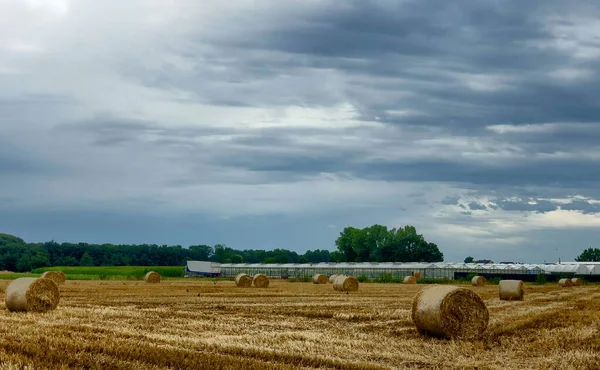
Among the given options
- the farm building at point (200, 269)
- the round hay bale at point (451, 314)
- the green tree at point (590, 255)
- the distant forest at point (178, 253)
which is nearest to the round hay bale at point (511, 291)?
the round hay bale at point (451, 314)

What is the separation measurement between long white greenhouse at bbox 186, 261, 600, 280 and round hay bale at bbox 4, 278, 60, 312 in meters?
69.0

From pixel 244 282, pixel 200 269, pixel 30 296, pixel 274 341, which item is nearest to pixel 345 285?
pixel 244 282

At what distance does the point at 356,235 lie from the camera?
15375cm

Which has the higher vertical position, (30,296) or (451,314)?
(30,296)

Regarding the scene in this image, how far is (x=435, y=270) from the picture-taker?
316 feet

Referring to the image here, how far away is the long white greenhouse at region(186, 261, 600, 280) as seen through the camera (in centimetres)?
9419

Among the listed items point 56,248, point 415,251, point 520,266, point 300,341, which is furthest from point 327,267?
point 300,341

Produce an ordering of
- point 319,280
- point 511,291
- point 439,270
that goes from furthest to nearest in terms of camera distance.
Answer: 1. point 439,270
2. point 319,280
3. point 511,291

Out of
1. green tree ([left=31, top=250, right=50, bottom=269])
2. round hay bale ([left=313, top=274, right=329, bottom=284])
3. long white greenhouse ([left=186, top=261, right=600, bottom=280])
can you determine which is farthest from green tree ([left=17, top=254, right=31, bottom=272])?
round hay bale ([left=313, top=274, right=329, bottom=284])

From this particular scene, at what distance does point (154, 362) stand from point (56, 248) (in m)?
139

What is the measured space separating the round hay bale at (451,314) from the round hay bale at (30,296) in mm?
11115

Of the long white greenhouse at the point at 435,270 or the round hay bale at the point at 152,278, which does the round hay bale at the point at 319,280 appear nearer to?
the round hay bale at the point at 152,278

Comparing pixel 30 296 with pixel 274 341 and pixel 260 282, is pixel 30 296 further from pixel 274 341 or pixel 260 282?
pixel 260 282

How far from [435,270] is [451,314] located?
80.1 m
